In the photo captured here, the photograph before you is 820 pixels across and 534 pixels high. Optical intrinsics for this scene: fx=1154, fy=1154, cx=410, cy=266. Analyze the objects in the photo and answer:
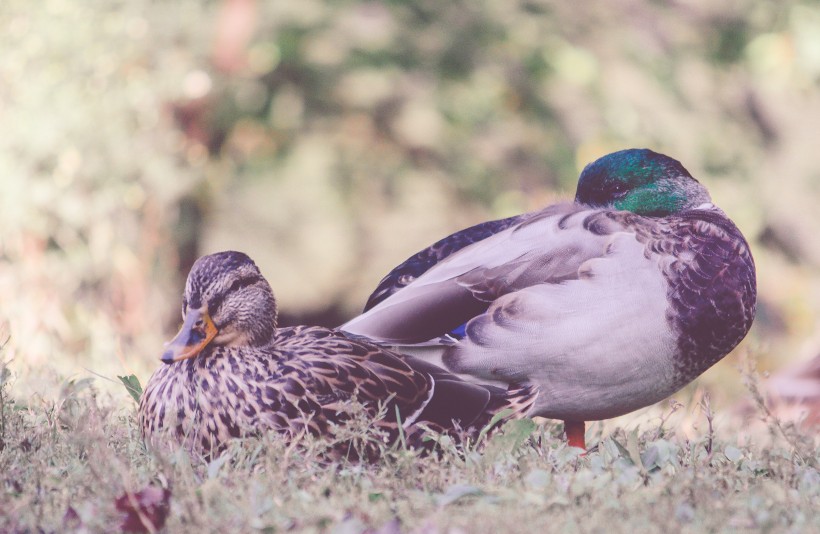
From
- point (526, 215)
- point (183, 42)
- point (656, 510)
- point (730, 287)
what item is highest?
point (183, 42)

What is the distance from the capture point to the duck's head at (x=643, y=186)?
3.98 m

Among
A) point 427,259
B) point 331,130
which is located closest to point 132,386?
point 427,259

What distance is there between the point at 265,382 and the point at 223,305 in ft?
0.90

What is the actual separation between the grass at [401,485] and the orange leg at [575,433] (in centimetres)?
33

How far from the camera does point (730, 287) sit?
364 centimetres

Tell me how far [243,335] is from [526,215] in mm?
1164

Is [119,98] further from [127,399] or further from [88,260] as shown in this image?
[127,399]

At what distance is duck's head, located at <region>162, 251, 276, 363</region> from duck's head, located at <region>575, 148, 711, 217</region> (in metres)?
1.28

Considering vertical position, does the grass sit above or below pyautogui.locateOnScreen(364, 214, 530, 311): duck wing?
below

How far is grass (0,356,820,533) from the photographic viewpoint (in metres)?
2.39

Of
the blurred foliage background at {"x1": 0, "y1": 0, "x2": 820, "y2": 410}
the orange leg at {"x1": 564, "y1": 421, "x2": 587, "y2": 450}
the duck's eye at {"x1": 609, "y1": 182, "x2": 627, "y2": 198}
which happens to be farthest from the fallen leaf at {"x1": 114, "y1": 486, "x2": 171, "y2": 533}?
the blurred foliage background at {"x1": 0, "y1": 0, "x2": 820, "y2": 410}

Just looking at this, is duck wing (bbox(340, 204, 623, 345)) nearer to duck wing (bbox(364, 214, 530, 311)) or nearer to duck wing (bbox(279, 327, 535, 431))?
duck wing (bbox(279, 327, 535, 431))

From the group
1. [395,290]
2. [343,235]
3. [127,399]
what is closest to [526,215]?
[395,290]

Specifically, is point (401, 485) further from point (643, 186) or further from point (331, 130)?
point (331, 130)
